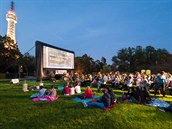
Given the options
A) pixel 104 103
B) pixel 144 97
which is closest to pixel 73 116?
pixel 104 103

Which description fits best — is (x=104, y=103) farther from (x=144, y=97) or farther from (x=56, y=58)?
(x=56, y=58)

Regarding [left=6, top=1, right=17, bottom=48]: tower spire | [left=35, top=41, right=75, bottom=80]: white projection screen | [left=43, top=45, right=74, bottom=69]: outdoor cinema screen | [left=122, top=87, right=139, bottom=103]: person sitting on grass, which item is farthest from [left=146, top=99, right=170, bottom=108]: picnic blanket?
[left=6, top=1, right=17, bottom=48]: tower spire

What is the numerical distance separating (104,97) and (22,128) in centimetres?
512

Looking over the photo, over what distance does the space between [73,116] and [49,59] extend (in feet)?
76.8

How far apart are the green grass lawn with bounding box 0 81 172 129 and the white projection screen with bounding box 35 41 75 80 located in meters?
17.4

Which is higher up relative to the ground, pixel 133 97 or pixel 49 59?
pixel 49 59

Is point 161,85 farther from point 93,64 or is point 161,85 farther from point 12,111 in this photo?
point 93,64

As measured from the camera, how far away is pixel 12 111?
1579 cm

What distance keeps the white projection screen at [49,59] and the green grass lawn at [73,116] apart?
17.4 meters

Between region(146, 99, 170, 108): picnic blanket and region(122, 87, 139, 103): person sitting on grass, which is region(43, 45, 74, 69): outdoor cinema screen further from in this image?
region(146, 99, 170, 108): picnic blanket

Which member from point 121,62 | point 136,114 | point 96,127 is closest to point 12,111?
point 96,127

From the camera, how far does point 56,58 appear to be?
4075cm

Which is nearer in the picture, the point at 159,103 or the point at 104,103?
the point at 104,103

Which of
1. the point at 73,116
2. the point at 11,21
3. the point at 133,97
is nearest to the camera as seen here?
the point at 73,116
